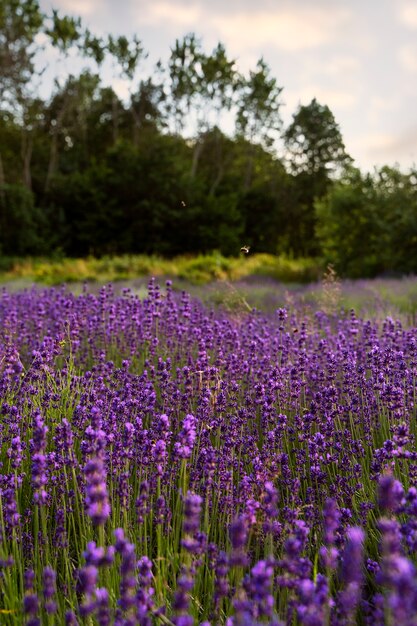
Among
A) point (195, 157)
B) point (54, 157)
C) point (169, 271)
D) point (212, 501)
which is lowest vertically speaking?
point (212, 501)

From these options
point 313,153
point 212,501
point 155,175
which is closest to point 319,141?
point 313,153

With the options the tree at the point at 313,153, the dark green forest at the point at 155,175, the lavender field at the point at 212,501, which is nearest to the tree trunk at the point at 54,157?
the dark green forest at the point at 155,175

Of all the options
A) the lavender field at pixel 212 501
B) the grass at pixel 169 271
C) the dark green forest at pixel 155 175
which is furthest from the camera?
the dark green forest at pixel 155 175

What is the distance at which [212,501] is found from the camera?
2684 millimetres

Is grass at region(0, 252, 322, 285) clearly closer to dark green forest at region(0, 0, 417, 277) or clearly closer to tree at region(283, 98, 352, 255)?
dark green forest at region(0, 0, 417, 277)

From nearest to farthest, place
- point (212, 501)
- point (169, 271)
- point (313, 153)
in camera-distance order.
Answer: point (212, 501) < point (169, 271) < point (313, 153)

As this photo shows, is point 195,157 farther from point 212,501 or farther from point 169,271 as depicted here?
point 212,501

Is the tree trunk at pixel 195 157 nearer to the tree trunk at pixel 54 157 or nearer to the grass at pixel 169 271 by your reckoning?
the tree trunk at pixel 54 157

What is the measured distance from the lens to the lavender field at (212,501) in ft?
4.53

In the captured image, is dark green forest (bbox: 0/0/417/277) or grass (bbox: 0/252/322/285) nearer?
grass (bbox: 0/252/322/285)

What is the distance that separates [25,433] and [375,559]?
1749 mm

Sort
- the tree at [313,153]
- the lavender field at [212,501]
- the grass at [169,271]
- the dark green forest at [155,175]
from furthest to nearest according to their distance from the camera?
the tree at [313,153], the dark green forest at [155,175], the grass at [169,271], the lavender field at [212,501]

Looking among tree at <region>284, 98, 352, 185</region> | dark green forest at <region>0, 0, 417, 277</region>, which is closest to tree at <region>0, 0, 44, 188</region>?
dark green forest at <region>0, 0, 417, 277</region>

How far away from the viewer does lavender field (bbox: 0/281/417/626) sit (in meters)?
1.38
